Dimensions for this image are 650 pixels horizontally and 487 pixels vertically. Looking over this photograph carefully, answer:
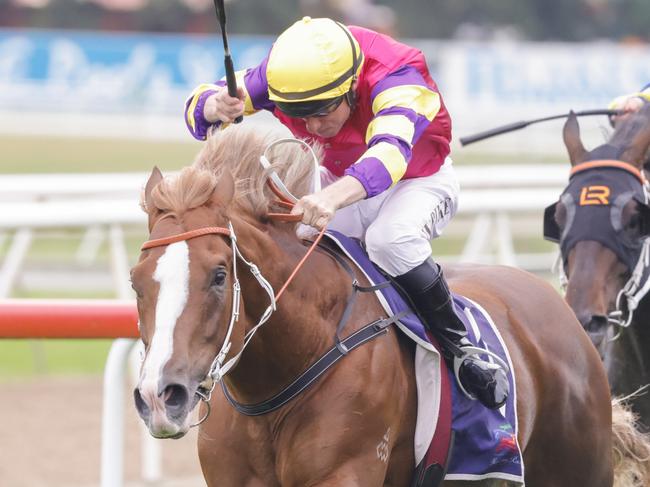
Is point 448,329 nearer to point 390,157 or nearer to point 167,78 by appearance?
point 390,157

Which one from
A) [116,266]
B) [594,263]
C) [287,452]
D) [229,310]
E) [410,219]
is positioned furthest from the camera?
[116,266]

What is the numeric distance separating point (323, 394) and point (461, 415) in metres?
0.54

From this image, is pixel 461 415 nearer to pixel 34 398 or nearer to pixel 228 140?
pixel 228 140

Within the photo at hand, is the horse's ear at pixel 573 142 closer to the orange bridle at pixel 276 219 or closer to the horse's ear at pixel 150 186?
the orange bridle at pixel 276 219

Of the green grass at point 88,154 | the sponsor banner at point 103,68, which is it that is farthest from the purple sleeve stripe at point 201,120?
the sponsor banner at point 103,68

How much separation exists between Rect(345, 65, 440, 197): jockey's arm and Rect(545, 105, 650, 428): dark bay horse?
1237 millimetres

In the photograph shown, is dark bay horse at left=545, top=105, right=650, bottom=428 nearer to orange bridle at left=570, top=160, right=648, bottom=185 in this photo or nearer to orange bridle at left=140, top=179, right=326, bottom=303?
orange bridle at left=570, top=160, right=648, bottom=185

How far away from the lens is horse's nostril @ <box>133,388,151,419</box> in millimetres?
2830

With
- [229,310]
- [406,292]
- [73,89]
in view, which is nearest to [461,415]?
[406,292]

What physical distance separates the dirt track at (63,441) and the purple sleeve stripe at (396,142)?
2898 millimetres

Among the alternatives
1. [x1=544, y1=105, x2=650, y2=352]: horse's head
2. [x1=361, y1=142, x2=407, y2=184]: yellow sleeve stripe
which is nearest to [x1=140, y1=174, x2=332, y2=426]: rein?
[x1=361, y1=142, x2=407, y2=184]: yellow sleeve stripe

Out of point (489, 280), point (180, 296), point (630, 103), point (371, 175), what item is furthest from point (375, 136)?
point (630, 103)

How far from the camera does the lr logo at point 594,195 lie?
4.74 meters

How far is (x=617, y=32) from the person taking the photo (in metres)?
41.9
